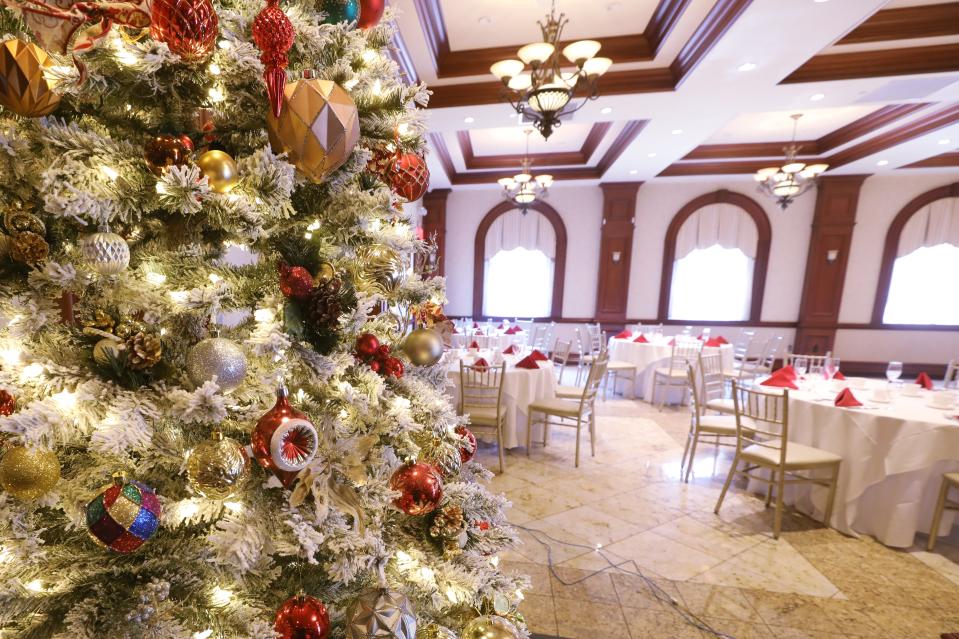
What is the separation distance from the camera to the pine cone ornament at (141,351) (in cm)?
62

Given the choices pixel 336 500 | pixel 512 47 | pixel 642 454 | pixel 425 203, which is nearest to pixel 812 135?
Answer: pixel 512 47

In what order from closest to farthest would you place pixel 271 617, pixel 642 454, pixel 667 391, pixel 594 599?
pixel 271 617
pixel 594 599
pixel 642 454
pixel 667 391

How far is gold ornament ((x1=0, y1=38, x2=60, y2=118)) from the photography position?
530mm

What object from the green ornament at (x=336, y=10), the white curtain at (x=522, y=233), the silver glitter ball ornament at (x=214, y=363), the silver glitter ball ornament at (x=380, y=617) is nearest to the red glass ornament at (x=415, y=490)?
the silver glitter ball ornament at (x=380, y=617)

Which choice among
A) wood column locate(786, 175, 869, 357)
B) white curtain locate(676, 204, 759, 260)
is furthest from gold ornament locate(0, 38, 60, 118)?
wood column locate(786, 175, 869, 357)

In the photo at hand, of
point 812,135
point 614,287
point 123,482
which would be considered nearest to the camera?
point 123,482

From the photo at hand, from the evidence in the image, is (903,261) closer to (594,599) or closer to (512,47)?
(512,47)

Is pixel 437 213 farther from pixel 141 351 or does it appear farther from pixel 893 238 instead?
pixel 893 238

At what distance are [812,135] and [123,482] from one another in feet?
27.4

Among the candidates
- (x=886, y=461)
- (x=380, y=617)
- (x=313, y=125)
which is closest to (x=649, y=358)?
(x=886, y=461)

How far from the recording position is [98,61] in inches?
24.2

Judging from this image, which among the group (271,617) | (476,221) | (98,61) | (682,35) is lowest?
(271,617)

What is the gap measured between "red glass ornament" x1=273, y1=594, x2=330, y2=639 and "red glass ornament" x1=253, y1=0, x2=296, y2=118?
0.86 m

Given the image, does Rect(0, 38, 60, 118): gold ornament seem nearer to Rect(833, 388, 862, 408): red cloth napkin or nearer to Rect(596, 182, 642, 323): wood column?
Rect(833, 388, 862, 408): red cloth napkin
